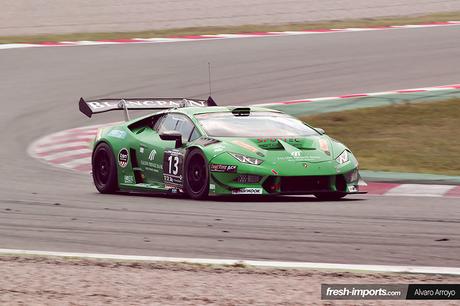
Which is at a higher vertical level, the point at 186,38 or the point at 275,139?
the point at 186,38

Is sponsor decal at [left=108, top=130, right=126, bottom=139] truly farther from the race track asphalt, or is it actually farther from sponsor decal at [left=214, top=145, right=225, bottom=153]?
sponsor decal at [left=214, top=145, right=225, bottom=153]

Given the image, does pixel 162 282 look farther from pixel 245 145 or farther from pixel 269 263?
pixel 245 145

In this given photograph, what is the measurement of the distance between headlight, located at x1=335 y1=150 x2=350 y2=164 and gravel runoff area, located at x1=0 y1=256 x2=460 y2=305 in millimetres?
4545

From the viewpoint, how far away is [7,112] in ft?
65.9

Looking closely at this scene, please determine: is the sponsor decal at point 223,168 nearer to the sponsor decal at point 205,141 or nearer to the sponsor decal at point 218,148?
the sponsor decal at point 218,148

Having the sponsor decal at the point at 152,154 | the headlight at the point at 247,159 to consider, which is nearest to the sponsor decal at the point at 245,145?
the headlight at the point at 247,159

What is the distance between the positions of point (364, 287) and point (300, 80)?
1632 centimetres

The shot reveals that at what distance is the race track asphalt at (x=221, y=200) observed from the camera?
803 centimetres

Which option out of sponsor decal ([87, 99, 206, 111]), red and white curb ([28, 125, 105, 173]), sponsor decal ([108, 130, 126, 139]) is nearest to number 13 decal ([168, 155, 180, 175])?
sponsor decal ([108, 130, 126, 139])

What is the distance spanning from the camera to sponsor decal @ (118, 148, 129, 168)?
41.2ft

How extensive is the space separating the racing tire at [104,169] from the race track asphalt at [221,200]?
0.90 ft

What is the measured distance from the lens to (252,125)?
11766 millimetres

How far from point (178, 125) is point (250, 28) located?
53.6 feet

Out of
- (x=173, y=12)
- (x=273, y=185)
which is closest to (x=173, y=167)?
(x=273, y=185)
